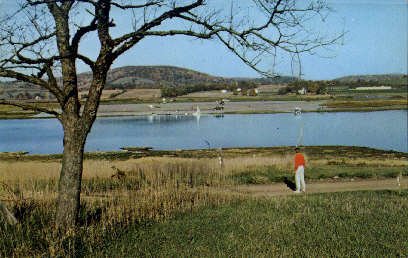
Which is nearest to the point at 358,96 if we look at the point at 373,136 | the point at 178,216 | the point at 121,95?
the point at 121,95

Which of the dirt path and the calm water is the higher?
the calm water

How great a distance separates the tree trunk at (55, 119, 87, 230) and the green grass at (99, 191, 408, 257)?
1149mm

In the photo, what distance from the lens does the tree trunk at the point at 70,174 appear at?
34.9 ft

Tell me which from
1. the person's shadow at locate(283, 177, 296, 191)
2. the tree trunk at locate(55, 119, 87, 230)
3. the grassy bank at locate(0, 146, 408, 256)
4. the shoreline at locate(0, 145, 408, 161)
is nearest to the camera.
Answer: the grassy bank at locate(0, 146, 408, 256)

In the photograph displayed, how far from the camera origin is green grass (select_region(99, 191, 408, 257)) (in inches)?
381

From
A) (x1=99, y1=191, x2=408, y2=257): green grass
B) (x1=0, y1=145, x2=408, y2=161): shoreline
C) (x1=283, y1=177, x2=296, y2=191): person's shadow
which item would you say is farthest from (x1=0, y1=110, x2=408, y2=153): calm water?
(x1=99, y1=191, x2=408, y2=257): green grass

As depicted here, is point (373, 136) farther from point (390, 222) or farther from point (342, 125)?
point (390, 222)

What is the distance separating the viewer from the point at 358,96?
537ft

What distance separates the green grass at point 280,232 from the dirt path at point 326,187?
397 centimetres

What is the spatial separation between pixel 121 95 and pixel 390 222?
177884 mm

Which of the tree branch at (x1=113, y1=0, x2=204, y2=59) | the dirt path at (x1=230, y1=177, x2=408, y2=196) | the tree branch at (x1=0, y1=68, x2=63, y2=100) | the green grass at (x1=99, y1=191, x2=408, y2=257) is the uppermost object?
the tree branch at (x1=113, y1=0, x2=204, y2=59)

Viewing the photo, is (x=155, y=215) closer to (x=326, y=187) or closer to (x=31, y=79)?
(x=31, y=79)

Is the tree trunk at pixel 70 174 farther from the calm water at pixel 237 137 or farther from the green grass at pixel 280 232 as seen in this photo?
the calm water at pixel 237 137

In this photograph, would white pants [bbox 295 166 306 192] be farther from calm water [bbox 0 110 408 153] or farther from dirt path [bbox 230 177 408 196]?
calm water [bbox 0 110 408 153]
